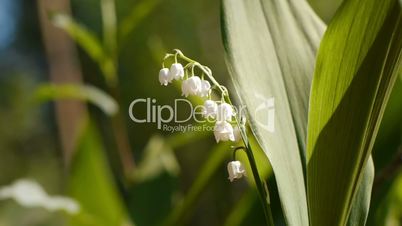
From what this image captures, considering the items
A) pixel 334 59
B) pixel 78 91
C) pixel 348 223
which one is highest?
pixel 78 91

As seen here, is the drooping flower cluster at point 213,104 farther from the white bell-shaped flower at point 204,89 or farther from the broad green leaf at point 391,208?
the broad green leaf at point 391,208

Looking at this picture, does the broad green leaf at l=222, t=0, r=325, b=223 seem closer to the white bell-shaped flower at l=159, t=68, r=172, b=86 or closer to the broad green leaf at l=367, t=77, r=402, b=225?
the white bell-shaped flower at l=159, t=68, r=172, b=86

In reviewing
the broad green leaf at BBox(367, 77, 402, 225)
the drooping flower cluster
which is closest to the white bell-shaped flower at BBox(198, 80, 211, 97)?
the drooping flower cluster

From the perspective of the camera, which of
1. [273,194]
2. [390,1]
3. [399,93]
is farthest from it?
[399,93]

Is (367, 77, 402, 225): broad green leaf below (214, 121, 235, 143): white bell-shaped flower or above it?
below

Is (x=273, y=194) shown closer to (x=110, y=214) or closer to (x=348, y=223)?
(x=348, y=223)

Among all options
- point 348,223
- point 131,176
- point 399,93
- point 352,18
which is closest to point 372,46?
point 352,18
